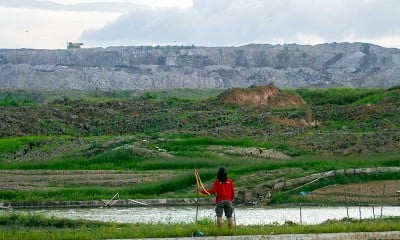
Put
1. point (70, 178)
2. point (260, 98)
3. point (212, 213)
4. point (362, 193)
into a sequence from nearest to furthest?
point (212, 213)
point (362, 193)
point (70, 178)
point (260, 98)

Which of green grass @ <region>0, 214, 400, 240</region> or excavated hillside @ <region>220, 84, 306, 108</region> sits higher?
excavated hillside @ <region>220, 84, 306, 108</region>

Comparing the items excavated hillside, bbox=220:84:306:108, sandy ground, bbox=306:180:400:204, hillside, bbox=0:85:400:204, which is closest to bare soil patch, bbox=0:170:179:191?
hillside, bbox=0:85:400:204

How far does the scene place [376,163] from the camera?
46.4 meters

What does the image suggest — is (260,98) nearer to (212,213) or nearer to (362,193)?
(362,193)

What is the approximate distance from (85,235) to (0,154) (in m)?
42.3

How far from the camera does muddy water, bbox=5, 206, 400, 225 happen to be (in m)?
31.8

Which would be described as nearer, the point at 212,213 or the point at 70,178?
the point at 212,213

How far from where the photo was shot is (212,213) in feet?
113

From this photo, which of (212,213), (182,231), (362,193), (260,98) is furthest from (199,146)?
(182,231)

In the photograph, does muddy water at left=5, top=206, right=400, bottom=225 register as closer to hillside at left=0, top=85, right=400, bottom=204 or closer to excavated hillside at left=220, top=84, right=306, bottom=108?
hillside at left=0, top=85, right=400, bottom=204

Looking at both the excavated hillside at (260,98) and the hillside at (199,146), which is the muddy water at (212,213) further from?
the excavated hillside at (260,98)

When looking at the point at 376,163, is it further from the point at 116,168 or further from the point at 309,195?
the point at 116,168

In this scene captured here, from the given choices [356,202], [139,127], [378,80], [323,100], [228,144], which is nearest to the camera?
[356,202]

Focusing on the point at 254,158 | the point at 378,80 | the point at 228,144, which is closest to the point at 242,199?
the point at 254,158
